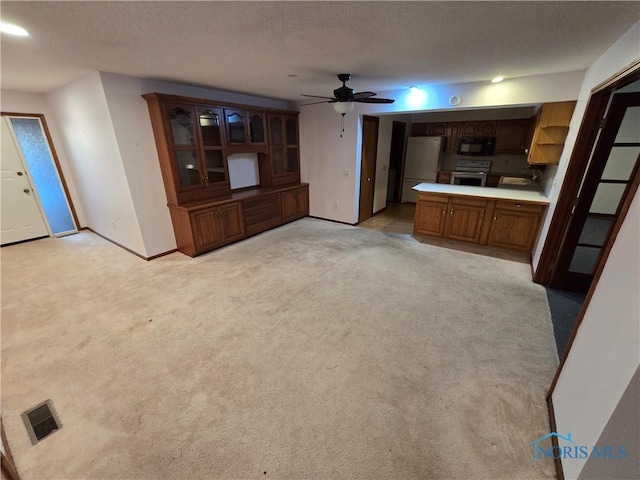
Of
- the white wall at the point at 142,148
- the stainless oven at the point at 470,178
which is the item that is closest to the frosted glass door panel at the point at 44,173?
the white wall at the point at 142,148

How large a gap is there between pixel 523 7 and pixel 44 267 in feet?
18.8

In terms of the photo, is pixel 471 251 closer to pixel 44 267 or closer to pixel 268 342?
pixel 268 342

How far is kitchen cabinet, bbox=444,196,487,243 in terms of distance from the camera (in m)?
4.07

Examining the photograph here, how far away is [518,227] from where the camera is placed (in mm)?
3828

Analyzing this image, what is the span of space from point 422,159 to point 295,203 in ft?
11.4

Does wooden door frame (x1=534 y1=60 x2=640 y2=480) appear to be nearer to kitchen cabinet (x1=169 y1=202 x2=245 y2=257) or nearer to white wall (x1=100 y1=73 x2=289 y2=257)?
kitchen cabinet (x1=169 y1=202 x2=245 y2=257)

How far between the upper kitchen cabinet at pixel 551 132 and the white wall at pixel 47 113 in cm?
725

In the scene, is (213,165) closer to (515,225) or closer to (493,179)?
(515,225)

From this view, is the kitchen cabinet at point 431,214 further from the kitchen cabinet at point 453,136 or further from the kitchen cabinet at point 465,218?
the kitchen cabinet at point 453,136

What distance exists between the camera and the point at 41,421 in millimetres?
1639

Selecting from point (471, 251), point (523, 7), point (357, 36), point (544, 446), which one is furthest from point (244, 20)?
point (471, 251)

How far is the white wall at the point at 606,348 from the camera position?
41.3 inches

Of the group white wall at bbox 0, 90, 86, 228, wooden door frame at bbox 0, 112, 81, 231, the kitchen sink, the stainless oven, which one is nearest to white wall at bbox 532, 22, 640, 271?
the kitchen sink

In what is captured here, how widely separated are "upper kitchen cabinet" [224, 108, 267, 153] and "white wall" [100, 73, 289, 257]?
0.48 m
